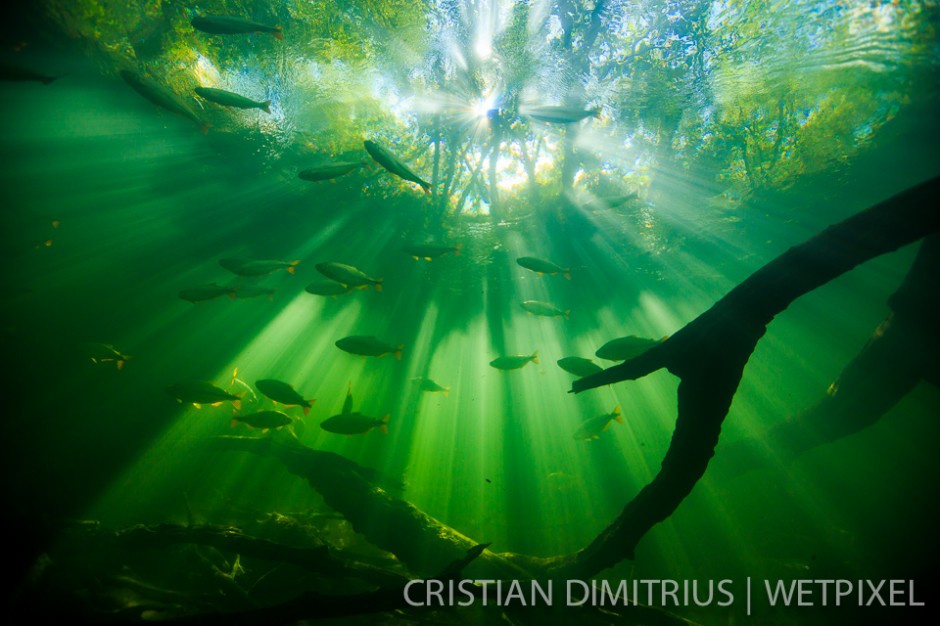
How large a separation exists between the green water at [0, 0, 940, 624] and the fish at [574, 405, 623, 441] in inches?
115

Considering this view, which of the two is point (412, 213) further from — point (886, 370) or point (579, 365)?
point (886, 370)

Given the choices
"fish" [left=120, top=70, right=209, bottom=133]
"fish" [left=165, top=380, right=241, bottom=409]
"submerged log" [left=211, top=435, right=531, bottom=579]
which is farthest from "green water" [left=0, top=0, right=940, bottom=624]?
"fish" [left=120, top=70, right=209, bottom=133]

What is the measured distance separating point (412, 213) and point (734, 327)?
9768 mm

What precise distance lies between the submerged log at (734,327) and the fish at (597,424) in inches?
177

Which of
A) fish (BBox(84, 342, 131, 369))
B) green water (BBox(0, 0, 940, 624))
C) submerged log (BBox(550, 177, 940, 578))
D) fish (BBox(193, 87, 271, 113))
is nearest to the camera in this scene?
submerged log (BBox(550, 177, 940, 578))

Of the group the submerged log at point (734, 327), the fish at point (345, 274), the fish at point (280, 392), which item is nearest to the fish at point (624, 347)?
the submerged log at point (734, 327)

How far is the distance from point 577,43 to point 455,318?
12.7 meters

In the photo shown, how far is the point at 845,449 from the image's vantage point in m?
27.7

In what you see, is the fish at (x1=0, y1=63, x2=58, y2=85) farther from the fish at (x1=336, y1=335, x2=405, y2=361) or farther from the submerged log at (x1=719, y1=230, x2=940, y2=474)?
the submerged log at (x1=719, y1=230, x2=940, y2=474)

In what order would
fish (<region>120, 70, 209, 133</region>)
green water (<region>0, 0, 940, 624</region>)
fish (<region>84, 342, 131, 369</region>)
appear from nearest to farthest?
fish (<region>120, 70, 209, 133</region>), fish (<region>84, 342, 131, 369</region>), green water (<region>0, 0, 940, 624</region>)

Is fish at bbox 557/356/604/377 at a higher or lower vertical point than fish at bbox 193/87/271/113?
lower

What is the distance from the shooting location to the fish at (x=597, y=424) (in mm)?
8207

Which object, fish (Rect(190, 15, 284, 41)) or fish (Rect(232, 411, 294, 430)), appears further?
fish (Rect(232, 411, 294, 430))

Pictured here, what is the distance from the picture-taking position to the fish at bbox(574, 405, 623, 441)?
8.21 meters
